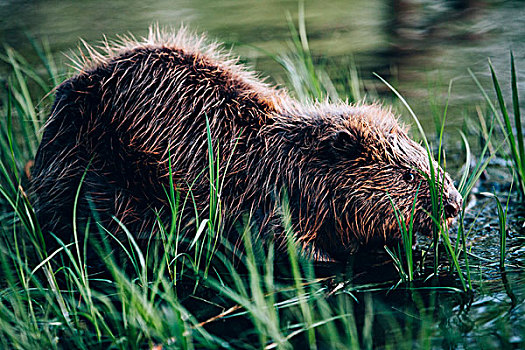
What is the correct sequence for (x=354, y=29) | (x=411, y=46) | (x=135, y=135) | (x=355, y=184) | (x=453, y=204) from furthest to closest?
(x=354, y=29) → (x=411, y=46) → (x=135, y=135) → (x=355, y=184) → (x=453, y=204)

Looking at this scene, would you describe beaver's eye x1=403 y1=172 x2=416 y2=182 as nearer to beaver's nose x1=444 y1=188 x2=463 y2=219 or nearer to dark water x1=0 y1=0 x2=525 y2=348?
beaver's nose x1=444 y1=188 x2=463 y2=219

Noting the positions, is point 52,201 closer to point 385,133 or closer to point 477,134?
point 385,133

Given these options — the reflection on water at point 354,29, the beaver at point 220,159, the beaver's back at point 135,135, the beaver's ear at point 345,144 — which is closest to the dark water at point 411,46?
the reflection on water at point 354,29

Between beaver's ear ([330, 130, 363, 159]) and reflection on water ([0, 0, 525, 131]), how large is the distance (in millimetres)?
1862

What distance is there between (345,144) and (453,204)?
56 centimetres

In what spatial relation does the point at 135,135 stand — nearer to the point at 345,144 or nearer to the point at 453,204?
the point at 345,144

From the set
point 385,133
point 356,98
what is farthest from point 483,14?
point 385,133

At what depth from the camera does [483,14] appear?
7.76 metres

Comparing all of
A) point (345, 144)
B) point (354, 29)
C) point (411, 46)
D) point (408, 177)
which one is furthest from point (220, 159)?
point (354, 29)

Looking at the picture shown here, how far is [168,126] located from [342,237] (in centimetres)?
99

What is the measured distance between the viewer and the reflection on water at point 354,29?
19.5ft

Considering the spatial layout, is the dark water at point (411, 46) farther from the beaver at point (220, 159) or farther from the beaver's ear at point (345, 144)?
the beaver's ear at point (345, 144)

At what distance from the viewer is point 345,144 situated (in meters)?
3.13

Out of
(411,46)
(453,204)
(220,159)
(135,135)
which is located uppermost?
(135,135)
